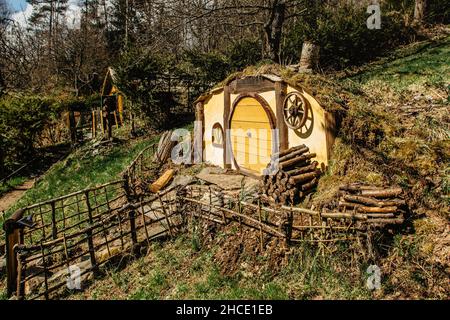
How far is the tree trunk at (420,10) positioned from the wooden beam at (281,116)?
1692 centimetres

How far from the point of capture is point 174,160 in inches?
511

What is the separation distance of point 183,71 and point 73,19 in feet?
91.2

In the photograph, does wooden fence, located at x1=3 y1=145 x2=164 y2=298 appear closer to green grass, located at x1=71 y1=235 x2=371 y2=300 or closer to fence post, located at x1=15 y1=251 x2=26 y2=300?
fence post, located at x1=15 y1=251 x2=26 y2=300

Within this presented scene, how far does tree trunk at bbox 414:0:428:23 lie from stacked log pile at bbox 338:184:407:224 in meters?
19.1

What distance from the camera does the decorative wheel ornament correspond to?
27.8 feet

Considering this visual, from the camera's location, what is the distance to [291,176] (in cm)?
791

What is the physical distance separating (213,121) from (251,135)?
2.11 metres

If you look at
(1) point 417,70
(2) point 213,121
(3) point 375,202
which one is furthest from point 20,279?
(1) point 417,70

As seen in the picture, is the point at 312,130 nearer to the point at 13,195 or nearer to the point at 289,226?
the point at 289,226

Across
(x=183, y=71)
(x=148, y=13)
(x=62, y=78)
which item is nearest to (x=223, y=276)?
(x=148, y=13)

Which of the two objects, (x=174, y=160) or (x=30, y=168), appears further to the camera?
(x=30, y=168)

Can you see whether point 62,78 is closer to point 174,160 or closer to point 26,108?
point 26,108
